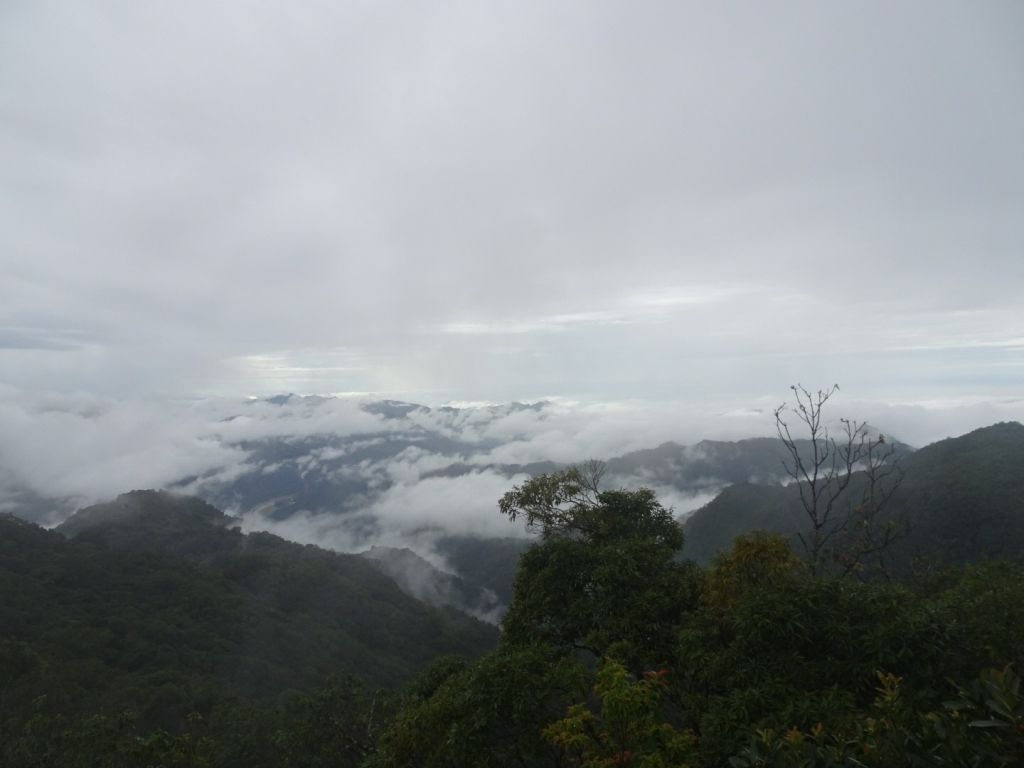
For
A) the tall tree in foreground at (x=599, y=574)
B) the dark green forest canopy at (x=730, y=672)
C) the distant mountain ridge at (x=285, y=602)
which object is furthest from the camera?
the distant mountain ridge at (x=285, y=602)

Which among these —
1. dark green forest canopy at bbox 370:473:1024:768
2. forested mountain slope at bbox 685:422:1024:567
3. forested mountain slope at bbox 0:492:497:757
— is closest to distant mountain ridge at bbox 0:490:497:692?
forested mountain slope at bbox 0:492:497:757

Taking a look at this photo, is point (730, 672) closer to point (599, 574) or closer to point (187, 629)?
point (599, 574)

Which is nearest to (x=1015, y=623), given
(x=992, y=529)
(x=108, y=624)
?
(x=992, y=529)

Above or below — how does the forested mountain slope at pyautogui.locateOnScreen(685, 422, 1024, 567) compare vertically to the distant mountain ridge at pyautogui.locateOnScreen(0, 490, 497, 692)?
above

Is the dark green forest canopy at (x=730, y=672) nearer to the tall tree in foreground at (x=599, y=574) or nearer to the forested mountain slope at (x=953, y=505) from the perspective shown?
the tall tree in foreground at (x=599, y=574)

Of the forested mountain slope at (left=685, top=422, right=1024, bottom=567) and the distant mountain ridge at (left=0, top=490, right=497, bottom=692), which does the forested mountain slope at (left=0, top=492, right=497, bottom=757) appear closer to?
the distant mountain ridge at (left=0, top=490, right=497, bottom=692)

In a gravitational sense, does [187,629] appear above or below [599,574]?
below

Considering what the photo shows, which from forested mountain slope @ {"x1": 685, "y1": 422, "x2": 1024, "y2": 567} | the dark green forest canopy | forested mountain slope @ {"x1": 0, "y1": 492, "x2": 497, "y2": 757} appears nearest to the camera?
the dark green forest canopy

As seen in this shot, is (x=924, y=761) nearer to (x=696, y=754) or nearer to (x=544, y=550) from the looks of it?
(x=696, y=754)

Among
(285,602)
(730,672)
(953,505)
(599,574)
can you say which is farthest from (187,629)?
(953,505)

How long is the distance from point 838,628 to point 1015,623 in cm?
181

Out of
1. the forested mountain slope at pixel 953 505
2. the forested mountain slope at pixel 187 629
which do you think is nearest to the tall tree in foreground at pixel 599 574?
the forested mountain slope at pixel 187 629

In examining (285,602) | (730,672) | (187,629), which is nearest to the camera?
(730,672)

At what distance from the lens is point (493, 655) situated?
866 centimetres
